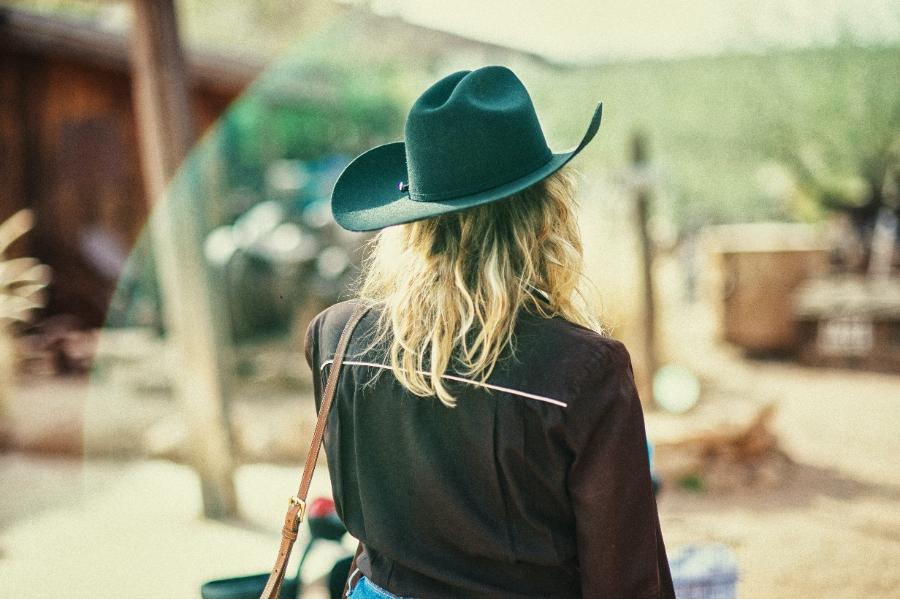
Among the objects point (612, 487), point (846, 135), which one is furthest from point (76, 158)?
point (846, 135)

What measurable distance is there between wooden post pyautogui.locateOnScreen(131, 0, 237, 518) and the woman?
116 inches

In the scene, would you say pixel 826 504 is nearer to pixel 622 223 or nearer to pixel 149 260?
pixel 622 223

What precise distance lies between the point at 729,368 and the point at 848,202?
19.6 ft

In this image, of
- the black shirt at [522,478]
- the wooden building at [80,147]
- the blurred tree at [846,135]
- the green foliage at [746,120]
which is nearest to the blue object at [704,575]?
the black shirt at [522,478]

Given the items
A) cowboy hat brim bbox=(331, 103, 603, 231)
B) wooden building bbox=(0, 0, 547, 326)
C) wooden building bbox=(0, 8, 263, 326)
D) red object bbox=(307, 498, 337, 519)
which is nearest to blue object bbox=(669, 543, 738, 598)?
red object bbox=(307, 498, 337, 519)

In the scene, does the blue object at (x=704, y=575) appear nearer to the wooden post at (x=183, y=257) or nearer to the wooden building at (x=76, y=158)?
the wooden post at (x=183, y=257)

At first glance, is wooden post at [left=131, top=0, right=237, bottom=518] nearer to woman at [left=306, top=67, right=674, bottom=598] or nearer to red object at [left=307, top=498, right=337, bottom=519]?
red object at [left=307, top=498, right=337, bottom=519]

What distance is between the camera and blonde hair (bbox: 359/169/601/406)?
4.48 feet

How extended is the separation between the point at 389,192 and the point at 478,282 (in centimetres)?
39

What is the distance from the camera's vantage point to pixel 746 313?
291 inches

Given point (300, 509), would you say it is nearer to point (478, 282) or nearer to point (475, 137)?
point (478, 282)

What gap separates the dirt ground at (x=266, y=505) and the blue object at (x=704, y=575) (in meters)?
0.81

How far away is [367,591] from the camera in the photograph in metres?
1.55

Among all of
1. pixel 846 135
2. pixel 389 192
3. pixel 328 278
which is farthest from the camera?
pixel 846 135
